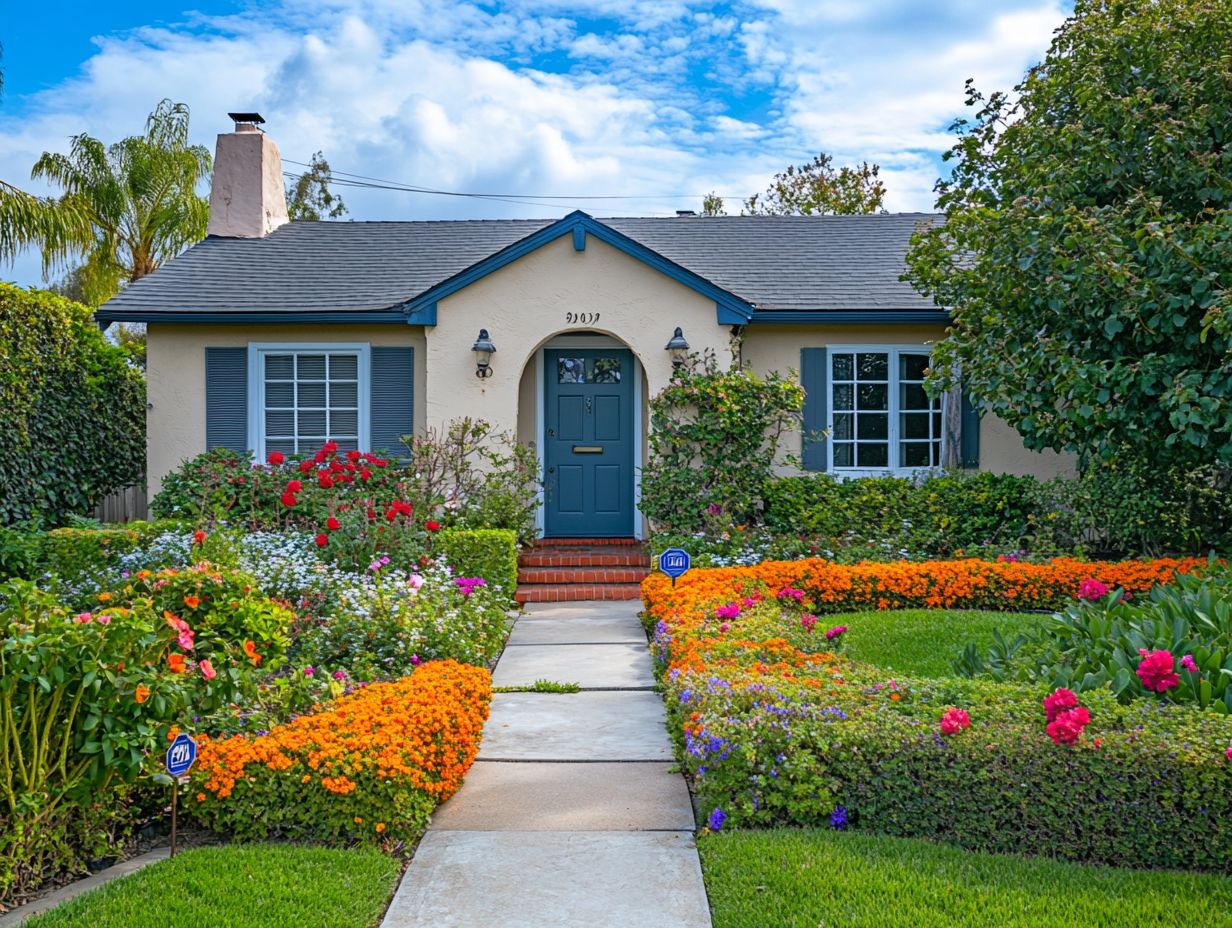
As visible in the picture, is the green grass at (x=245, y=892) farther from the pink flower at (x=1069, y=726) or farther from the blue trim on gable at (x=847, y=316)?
the blue trim on gable at (x=847, y=316)

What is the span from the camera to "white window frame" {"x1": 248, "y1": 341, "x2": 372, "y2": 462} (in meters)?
11.4

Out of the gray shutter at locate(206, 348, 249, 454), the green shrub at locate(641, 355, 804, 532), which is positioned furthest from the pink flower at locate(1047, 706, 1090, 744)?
the gray shutter at locate(206, 348, 249, 454)

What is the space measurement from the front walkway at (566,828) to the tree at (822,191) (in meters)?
23.3

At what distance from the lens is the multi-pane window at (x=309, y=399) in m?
11.4

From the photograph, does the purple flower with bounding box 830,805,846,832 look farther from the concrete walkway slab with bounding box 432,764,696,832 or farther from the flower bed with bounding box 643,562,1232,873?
the concrete walkway slab with bounding box 432,764,696,832

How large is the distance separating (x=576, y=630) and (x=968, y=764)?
4.81 m

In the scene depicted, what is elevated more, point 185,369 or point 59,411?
point 185,369

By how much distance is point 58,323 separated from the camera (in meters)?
11.2

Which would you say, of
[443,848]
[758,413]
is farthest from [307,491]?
[443,848]

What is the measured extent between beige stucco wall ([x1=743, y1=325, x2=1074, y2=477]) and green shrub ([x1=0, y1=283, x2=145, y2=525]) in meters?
7.70

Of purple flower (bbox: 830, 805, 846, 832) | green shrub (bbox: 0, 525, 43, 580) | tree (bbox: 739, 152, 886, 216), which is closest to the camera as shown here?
purple flower (bbox: 830, 805, 846, 832)

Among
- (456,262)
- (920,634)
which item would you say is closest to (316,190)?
(456,262)

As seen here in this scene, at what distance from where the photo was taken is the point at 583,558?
1048cm

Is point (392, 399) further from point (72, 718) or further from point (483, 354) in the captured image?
point (72, 718)
